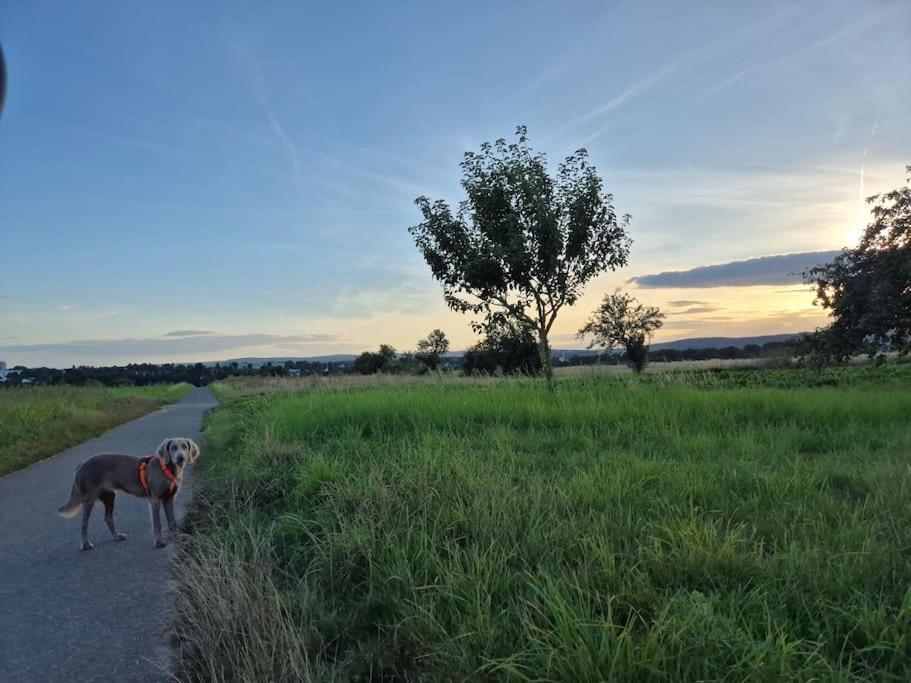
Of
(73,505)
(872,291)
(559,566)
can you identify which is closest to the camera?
(559,566)

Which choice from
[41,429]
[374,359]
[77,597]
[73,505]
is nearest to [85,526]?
[73,505]

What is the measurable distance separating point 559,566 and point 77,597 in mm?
3720

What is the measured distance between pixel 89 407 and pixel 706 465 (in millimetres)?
22982

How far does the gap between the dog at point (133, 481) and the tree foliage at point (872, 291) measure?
2382 cm

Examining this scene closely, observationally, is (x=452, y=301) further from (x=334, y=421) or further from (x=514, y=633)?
(x=514, y=633)

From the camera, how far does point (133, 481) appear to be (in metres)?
6.07

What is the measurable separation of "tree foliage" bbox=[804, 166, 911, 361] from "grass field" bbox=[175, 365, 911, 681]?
17230mm

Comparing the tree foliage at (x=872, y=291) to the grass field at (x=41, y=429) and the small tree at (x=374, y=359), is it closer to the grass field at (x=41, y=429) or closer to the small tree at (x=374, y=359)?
the grass field at (x=41, y=429)

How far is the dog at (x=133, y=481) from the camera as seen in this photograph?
19.4ft

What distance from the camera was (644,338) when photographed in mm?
55031

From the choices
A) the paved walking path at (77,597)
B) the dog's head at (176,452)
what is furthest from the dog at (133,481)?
the paved walking path at (77,597)

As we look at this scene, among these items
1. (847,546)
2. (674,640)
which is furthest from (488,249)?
(674,640)

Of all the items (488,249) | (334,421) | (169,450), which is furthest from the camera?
(488,249)

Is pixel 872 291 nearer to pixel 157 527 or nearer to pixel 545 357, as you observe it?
pixel 545 357
